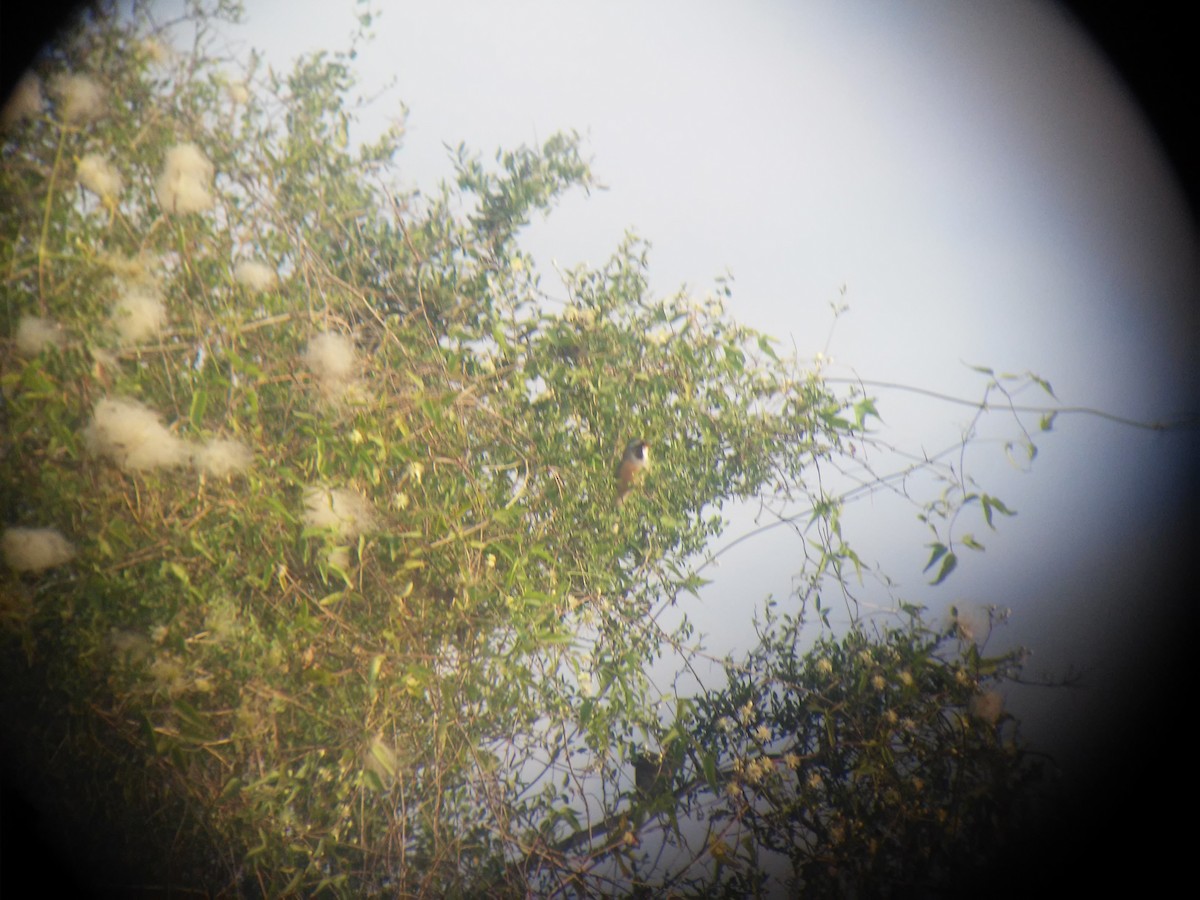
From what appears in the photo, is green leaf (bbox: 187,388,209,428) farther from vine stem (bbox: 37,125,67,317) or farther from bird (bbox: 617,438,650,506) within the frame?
bird (bbox: 617,438,650,506)

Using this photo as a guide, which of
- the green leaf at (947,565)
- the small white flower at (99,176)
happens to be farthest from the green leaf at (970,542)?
the small white flower at (99,176)

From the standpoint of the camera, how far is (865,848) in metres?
0.92

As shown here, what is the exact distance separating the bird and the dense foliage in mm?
22

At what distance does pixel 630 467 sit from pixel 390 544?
0.35m

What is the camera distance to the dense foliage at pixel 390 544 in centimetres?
81

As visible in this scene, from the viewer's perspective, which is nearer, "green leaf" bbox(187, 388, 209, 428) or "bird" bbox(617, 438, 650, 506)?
"green leaf" bbox(187, 388, 209, 428)

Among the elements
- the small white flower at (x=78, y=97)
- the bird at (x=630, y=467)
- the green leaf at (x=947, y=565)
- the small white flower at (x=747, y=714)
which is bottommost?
the small white flower at (x=747, y=714)

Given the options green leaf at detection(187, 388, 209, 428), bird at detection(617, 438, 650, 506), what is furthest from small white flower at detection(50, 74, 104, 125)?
bird at detection(617, 438, 650, 506)

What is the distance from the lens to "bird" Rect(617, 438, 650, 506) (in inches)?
41.7

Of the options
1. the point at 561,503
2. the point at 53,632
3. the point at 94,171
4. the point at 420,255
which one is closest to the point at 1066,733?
the point at 561,503

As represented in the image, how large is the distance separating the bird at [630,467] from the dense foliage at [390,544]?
2 centimetres

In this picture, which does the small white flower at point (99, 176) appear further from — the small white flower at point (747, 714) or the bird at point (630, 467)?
the small white flower at point (747, 714)

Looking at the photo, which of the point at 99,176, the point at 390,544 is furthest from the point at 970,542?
the point at 99,176

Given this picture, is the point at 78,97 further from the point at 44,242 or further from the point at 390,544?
the point at 390,544
